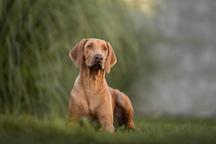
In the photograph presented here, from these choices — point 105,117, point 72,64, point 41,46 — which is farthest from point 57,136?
point 72,64

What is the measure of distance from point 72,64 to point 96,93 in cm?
354

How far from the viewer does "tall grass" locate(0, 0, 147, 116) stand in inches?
212

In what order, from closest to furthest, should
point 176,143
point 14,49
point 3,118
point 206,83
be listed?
point 176,143 → point 3,118 → point 14,49 → point 206,83

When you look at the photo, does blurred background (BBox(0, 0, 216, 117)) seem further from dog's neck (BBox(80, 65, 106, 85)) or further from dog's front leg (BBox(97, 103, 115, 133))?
dog's front leg (BBox(97, 103, 115, 133))

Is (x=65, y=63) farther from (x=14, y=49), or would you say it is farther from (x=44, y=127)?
(x=44, y=127)

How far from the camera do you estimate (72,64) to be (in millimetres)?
5867

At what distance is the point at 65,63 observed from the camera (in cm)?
581

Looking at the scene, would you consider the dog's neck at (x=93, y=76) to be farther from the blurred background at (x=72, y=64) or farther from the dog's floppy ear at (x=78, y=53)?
the blurred background at (x=72, y=64)

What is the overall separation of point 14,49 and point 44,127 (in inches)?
146

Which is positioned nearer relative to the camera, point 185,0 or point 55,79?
point 55,79

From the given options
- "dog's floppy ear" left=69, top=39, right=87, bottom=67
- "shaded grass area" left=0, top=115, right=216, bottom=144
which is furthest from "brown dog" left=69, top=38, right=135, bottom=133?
"shaded grass area" left=0, top=115, right=216, bottom=144

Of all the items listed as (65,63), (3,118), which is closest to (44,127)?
(3,118)

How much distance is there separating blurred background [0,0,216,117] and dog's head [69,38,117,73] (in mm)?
1527

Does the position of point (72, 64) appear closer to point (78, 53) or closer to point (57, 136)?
point (78, 53)
